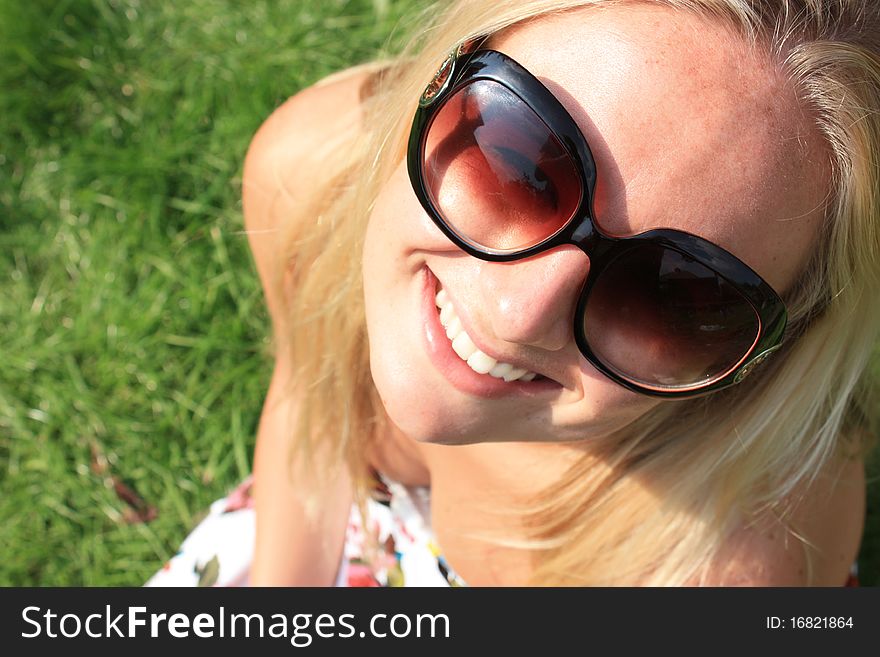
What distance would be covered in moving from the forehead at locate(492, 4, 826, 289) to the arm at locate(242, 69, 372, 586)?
32.2 inches

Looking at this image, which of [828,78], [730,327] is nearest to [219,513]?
[730,327]

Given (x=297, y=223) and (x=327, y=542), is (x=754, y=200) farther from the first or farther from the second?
(x=327, y=542)

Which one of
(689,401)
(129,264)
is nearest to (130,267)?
(129,264)

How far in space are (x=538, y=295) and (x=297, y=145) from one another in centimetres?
94

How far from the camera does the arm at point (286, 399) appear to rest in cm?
188

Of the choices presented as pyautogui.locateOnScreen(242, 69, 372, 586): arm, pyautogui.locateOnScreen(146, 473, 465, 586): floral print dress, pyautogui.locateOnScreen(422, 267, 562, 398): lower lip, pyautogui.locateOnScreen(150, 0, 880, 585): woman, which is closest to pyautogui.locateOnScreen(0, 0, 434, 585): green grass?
pyautogui.locateOnScreen(146, 473, 465, 586): floral print dress

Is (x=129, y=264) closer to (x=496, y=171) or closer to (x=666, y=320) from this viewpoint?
(x=496, y=171)

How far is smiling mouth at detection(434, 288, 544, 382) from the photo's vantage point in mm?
1272

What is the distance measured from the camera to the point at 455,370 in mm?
1322

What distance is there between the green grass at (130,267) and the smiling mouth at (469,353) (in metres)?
1.69

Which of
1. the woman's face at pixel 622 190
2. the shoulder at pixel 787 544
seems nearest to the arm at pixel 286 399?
the woman's face at pixel 622 190

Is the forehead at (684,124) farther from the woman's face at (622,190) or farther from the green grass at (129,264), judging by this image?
the green grass at (129,264)

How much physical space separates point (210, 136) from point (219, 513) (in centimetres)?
137
